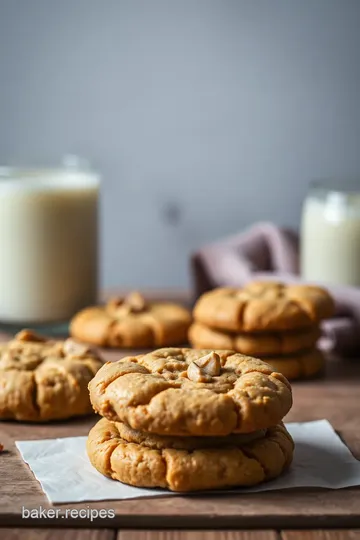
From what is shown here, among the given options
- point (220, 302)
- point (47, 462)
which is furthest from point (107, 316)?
point (47, 462)

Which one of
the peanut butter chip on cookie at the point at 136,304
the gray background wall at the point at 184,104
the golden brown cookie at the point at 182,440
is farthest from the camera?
the gray background wall at the point at 184,104

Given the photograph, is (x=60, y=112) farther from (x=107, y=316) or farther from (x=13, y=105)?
(x=107, y=316)

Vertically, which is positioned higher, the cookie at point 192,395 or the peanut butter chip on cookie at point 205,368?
the peanut butter chip on cookie at point 205,368

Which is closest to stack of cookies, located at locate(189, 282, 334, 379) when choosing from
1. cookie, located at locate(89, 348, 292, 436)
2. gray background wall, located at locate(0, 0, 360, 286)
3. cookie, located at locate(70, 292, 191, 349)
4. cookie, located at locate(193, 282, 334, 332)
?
cookie, located at locate(193, 282, 334, 332)

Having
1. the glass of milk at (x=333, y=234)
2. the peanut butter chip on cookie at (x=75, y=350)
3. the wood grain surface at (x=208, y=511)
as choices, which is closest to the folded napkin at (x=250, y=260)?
the glass of milk at (x=333, y=234)

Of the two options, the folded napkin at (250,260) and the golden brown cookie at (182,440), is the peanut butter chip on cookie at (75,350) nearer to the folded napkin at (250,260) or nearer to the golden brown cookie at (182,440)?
the golden brown cookie at (182,440)

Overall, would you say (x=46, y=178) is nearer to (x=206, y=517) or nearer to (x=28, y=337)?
(x=28, y=337)
